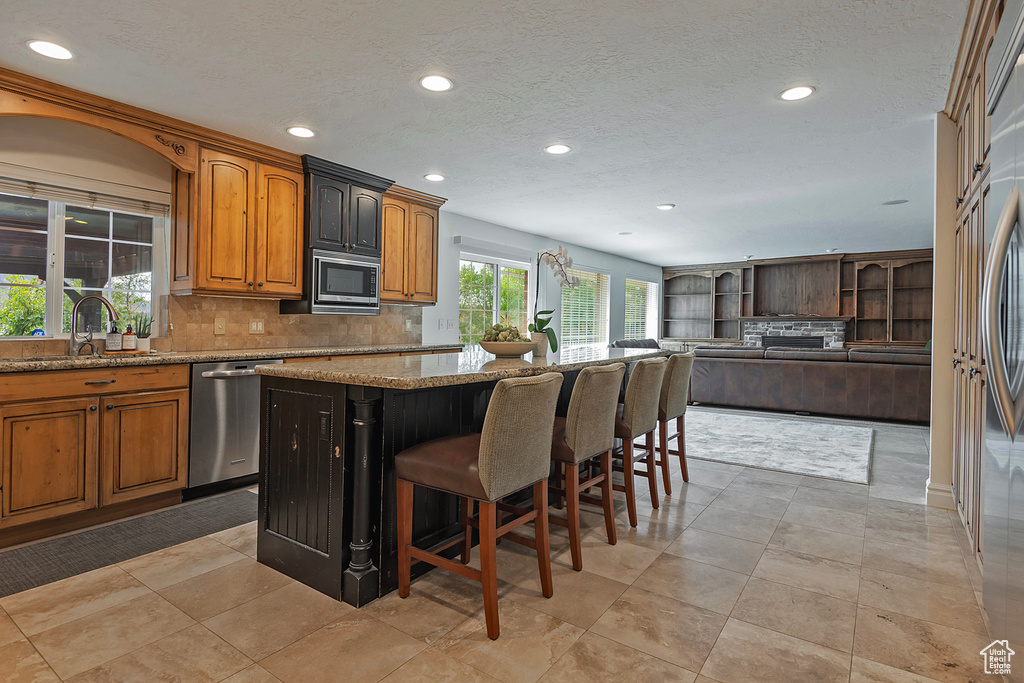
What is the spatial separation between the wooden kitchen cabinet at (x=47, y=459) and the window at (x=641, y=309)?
27.1 ft

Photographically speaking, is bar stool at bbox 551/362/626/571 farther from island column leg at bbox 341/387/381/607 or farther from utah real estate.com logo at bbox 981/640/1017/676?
utah real estate.com logo at bbox 981/640/1017/676

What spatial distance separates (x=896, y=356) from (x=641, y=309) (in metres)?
4.86

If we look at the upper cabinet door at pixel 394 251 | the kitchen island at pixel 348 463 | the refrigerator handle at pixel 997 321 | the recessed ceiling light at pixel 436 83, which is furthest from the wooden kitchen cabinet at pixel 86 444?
the refrigerator handle at pixel 997 321

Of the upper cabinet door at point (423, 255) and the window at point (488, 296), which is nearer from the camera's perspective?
the upper cabinet door at point (423, 255)

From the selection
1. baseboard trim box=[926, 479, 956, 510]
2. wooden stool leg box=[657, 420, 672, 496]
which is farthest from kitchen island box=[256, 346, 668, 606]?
baseboard trim box=[926, 479, 956, 510]

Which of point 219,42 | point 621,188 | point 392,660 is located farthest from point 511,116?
point 392,660

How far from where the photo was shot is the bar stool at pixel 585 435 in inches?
95.1

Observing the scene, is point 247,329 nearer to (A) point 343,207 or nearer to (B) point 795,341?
(A) point 343,207

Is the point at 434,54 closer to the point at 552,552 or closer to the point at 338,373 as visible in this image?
the point at 338,373

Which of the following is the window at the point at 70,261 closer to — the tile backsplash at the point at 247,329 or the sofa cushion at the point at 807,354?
the tile backsplash at the point at 247,329

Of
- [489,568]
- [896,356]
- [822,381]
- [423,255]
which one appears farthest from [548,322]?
[896,356]

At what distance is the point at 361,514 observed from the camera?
2.12 meters

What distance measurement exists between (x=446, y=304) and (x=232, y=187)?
8.77 feet

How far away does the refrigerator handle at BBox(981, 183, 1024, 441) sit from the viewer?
1.43 m
